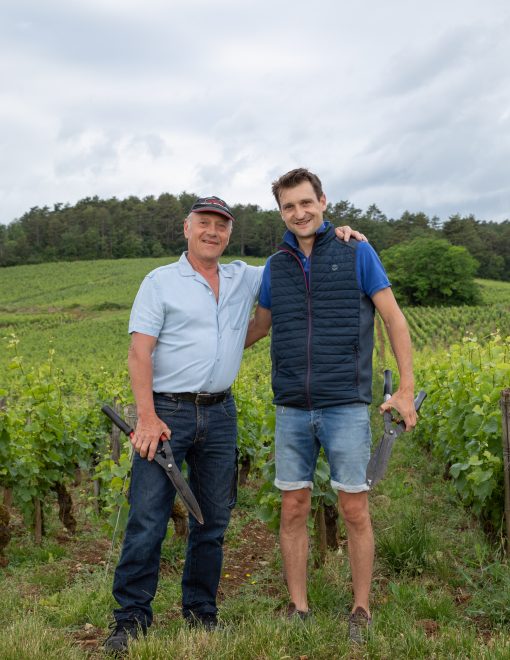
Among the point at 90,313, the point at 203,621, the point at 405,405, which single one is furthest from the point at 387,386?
the point at 90,313

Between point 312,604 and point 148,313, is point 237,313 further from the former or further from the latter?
point 312,604

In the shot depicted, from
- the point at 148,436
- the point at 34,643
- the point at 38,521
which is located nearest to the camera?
the point at 34,643

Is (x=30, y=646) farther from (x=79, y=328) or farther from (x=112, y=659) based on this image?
(x=79, y=328)

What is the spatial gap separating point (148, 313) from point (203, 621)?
1.62m

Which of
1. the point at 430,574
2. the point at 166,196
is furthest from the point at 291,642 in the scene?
the point at 166,196

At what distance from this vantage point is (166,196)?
3976 inches

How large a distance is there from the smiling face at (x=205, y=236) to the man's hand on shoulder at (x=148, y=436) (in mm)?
887

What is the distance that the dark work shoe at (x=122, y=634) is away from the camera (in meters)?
2.91

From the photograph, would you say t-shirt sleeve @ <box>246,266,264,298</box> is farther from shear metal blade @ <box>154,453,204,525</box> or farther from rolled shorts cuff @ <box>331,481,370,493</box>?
rolled shorts cuff @ <box>331,481,370,493</box>

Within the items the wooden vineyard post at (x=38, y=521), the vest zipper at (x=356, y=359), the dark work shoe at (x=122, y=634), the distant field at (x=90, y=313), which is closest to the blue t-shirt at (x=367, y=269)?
the vest zipper at (x=356, y=359)

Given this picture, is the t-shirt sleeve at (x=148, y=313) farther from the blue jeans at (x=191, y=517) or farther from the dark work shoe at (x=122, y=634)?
the dark work shoe at (x=122, y=634)

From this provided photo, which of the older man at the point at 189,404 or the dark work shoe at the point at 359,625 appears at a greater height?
the older man at the point at 189,404

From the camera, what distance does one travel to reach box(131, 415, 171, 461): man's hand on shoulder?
10.2 ft

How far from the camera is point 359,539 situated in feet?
10.7
